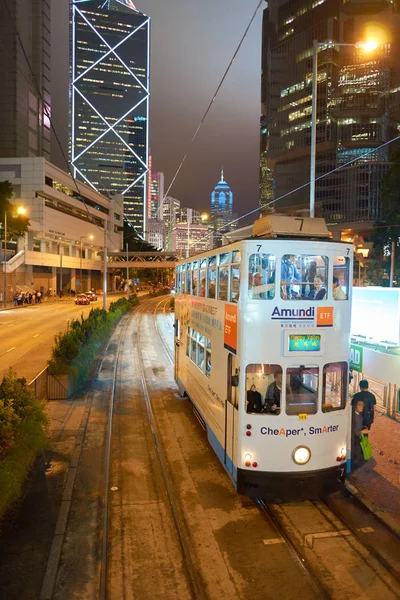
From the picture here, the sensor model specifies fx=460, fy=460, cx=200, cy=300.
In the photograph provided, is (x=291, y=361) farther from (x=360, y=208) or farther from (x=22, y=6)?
(x=22, y=6)

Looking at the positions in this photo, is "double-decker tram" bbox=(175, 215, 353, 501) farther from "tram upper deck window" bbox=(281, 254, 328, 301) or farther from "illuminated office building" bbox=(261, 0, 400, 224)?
"illuminated office building" bbox=(261, 0, 400, 224)

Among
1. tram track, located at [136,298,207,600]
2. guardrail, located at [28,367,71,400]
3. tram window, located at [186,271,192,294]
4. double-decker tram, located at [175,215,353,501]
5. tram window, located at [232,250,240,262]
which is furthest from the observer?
guardrail, located at [28,367,71,400]

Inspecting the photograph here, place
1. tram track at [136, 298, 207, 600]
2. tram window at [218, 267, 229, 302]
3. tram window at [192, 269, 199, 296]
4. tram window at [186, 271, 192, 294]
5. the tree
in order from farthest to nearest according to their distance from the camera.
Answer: the tree → tram window at [186, 271, 192, 294] → tram window at [192, 269, 199, 296] → tram window at [218, 267, 229, 302] → tram track at [136, 298, 207, 600]

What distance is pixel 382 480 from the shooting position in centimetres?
847

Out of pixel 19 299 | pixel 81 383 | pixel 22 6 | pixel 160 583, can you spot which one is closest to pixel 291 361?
pixel 160 583

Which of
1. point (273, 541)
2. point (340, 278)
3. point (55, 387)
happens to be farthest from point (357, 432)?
point (55, 387)

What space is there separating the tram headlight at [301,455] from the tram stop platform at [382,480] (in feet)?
4.77

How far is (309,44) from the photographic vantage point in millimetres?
99438

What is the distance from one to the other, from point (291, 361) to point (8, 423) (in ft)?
14.9

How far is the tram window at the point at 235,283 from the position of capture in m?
7.26

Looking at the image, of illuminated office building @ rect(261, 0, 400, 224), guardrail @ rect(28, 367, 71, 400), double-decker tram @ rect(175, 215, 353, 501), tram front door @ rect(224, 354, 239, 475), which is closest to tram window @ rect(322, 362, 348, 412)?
double-decker tram @ rect(175, 215, 353, 501)

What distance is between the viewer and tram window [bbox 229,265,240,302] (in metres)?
7.26

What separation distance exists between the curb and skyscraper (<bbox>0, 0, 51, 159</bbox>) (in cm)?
8056

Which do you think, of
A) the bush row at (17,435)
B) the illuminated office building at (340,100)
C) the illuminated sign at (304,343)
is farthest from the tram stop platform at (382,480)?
the illuminated office building at (340,100)
